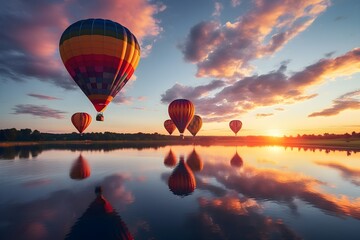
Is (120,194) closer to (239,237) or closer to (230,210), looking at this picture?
(230,210)

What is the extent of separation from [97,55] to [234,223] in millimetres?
30955

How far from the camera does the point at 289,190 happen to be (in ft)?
76.0

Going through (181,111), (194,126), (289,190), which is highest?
(181,111)

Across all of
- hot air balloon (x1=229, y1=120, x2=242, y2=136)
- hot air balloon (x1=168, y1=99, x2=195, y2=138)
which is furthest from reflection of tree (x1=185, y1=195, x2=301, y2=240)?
hot air balloon (x1=229, y1=120, x2=242, y2=136)

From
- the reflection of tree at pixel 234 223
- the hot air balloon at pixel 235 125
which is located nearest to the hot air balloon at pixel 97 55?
the reflection of tree at pixel 234 223

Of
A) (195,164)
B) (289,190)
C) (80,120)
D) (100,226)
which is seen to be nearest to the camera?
(100,226)

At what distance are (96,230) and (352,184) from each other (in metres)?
28.5

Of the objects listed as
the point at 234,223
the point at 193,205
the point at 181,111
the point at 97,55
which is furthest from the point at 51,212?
the point at 181,111

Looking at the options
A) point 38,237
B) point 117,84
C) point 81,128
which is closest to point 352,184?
point 38,237

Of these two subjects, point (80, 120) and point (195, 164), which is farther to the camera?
point (80, 120)

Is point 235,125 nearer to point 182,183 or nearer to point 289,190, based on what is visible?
point 182,183

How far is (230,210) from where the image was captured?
16734mm

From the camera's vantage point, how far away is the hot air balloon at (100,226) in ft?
40.3

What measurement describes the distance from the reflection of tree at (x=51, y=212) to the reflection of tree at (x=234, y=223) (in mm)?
6717
